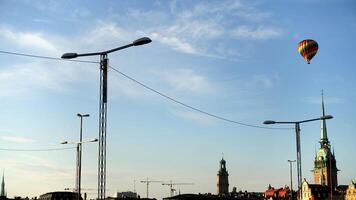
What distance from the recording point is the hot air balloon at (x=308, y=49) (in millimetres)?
73688

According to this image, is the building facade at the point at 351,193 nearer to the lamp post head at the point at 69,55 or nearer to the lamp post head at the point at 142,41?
the lamp post head at the point at 69,55

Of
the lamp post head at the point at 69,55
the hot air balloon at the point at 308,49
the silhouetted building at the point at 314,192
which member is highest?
the hot air balloon at the point at 308,49

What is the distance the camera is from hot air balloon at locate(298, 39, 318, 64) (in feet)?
242

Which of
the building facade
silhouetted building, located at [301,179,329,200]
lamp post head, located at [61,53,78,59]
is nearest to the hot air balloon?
lamp post head, located at [61,53,78,59]

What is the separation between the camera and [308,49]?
7412 cm

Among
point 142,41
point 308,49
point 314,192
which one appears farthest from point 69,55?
point 314,192

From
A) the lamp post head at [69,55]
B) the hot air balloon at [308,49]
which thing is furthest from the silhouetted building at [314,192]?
the lamp post head at [69,55]

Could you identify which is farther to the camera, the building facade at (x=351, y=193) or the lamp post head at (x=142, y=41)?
the building facade at (x=351, y=193)

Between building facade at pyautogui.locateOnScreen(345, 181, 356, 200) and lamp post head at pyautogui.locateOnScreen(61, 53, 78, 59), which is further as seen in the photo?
building facade at pyautogui.locateOnScreen(345, 181, 356, 200)

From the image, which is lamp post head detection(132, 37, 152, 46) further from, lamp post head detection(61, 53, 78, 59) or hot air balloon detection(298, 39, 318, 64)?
hot air balloon detection(298, 39, 318, 64)

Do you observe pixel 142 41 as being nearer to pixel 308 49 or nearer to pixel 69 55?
pixel 69 55

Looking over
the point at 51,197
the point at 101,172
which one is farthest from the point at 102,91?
the point at 51,197

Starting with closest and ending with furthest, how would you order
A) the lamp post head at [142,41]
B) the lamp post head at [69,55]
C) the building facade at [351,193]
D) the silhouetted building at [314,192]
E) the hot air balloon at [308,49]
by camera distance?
the lamp post head at [142,41]
the lamp post head at [69,55]
the hot air balloon at [308,49]
the building facade at [351,193]
the silhouetted building at [314,192]

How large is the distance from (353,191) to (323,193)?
2671cm
